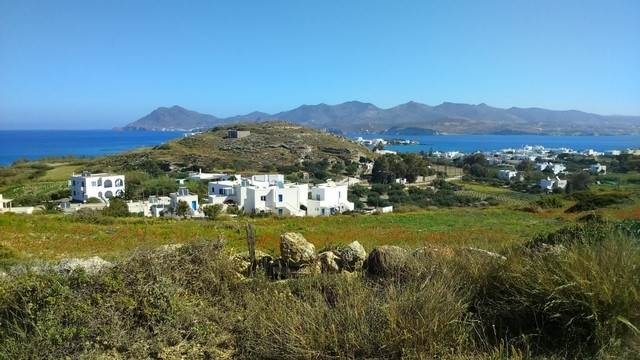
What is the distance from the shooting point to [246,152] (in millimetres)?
107875

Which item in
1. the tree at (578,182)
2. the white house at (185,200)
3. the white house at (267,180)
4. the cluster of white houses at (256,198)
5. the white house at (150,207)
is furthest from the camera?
the tree at (578,182)

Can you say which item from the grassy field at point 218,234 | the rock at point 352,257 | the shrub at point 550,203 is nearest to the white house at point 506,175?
the shrub at point 550,203

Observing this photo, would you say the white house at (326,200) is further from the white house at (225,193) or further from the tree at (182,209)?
the tree at (182,209)

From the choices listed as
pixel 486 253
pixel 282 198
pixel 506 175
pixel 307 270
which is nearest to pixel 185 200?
pixel 282 198

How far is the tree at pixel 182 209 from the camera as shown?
41.2 m

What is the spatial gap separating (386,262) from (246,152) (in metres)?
104

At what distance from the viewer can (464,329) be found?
12.4 feet

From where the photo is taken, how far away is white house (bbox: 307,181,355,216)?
51312mm

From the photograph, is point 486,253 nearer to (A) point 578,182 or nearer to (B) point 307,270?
(B) point 307,270

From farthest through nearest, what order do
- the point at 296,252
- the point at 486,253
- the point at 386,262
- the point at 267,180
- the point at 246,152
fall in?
the point at 246,152 < the point at 267,180 < the point at 296,252 < the point at 386,262 < the point at 486,253

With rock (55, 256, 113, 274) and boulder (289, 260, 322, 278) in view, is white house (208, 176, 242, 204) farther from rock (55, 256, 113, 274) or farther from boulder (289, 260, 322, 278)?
rock (55, 256, 113, 274)

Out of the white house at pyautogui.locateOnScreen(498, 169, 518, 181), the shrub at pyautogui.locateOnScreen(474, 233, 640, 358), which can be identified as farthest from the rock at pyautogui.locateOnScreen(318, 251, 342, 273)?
the white house at pyautogui.locateOnScreen(498, 169, 518, 181)

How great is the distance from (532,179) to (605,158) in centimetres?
4520

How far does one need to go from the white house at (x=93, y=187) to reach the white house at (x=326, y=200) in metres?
23.3
